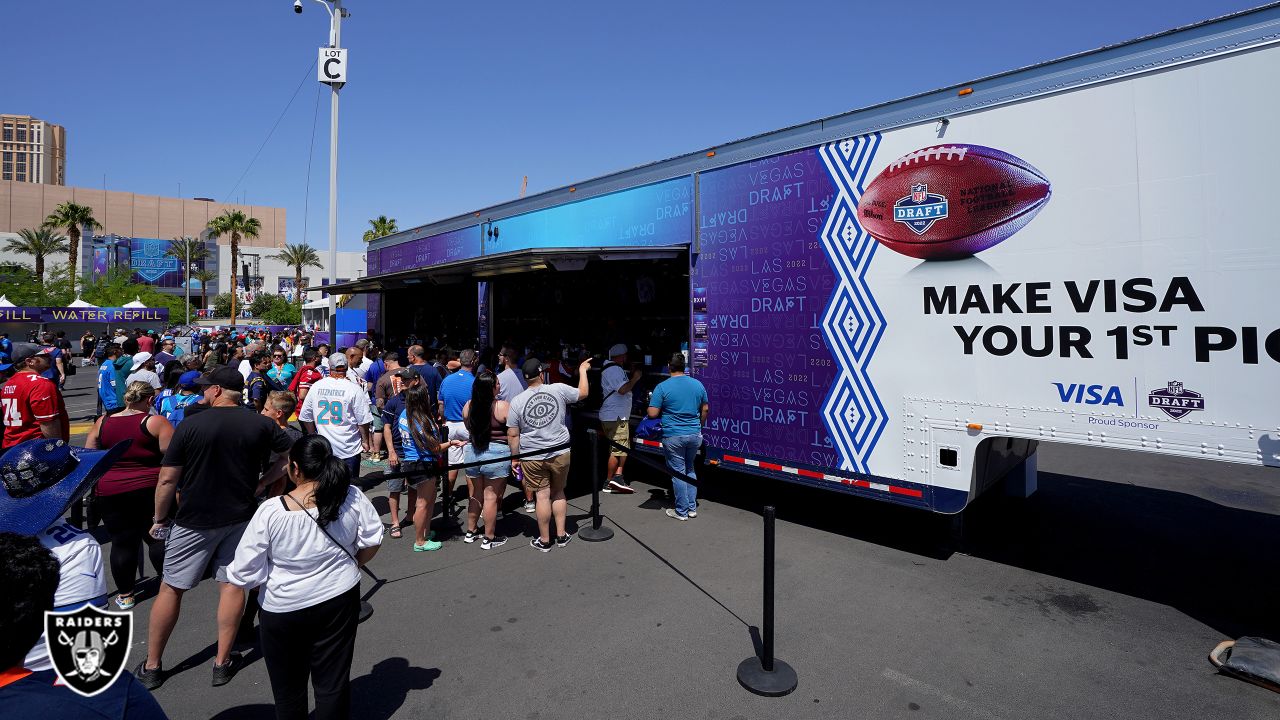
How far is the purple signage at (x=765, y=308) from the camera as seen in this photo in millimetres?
5605

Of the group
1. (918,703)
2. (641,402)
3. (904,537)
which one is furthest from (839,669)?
(641,402)

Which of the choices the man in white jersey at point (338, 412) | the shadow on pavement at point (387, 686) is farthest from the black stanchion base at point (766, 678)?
the man in white jersey at point (338, 412)

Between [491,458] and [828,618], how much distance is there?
3.17 metres

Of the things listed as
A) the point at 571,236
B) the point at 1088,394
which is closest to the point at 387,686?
the point at 1088,394

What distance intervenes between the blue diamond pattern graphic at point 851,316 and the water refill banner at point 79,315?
126 ft

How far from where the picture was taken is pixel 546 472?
578 cm

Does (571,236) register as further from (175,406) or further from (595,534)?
(175,406)

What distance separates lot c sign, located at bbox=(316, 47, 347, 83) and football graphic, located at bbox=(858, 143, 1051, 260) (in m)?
14.7

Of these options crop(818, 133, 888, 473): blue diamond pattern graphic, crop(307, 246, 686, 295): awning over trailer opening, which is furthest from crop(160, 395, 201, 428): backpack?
crop(818, 133, 888, 473): blue diamond pattern graphic

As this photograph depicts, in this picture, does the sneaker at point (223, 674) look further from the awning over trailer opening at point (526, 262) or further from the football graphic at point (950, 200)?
the football graphic at point (950, 200)

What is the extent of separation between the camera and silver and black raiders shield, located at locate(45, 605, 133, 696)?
1.40 metres

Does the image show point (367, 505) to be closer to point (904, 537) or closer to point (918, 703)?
point (918, 703)

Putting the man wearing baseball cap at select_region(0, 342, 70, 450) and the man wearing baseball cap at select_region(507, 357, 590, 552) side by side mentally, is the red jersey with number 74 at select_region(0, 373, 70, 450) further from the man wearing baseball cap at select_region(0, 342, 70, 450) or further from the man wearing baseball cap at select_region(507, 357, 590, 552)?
the man wearing baseball cap at select_region(507, 357, 590, 552)

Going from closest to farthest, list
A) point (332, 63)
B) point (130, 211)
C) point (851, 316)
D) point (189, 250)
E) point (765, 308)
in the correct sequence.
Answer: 1. point (851, 316)
2. point (765, 308)
3. point (332, 63)
4. point (189, 250)
5. point (130, 211)
